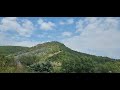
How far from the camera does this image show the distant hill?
3.54 metres

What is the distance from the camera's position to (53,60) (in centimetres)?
388

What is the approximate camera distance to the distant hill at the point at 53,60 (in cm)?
354

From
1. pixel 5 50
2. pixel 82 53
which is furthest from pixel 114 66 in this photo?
pixel 5 50
